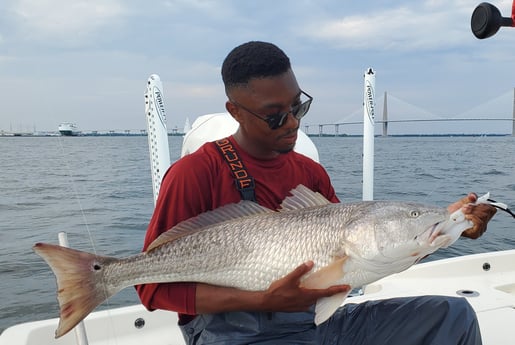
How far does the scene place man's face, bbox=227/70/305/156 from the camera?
7.97 ft

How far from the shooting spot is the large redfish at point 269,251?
2.07 meters

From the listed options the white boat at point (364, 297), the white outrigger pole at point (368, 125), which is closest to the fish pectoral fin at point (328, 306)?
the white boat at point (364, 297)

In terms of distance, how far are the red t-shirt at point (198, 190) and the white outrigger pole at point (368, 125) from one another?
3713 millimetres

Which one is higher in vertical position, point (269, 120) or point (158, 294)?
point (269, 120)

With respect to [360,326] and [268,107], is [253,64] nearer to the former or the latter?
[268,107]

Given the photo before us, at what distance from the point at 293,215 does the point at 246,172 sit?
398 mm

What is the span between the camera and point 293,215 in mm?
2242

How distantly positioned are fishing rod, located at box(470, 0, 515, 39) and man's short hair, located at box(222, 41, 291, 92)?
126cm

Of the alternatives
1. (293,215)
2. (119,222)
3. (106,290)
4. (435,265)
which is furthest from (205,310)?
(119,222)

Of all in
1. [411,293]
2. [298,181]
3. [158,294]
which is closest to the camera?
[158,294]

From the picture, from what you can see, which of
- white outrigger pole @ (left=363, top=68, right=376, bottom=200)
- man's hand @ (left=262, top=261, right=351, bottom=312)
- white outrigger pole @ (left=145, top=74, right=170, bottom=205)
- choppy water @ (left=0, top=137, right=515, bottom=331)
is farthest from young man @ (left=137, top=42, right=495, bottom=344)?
white outrigger pole @ (left=363, top=68, right=376, bottom=200)

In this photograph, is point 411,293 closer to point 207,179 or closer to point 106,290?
point 207,179

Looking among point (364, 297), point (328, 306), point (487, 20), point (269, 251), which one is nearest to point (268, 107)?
point (269, 251)

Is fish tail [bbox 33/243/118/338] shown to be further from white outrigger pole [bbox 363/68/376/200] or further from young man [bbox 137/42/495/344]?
white outrigger pole [bbox 363/68/376/200]
